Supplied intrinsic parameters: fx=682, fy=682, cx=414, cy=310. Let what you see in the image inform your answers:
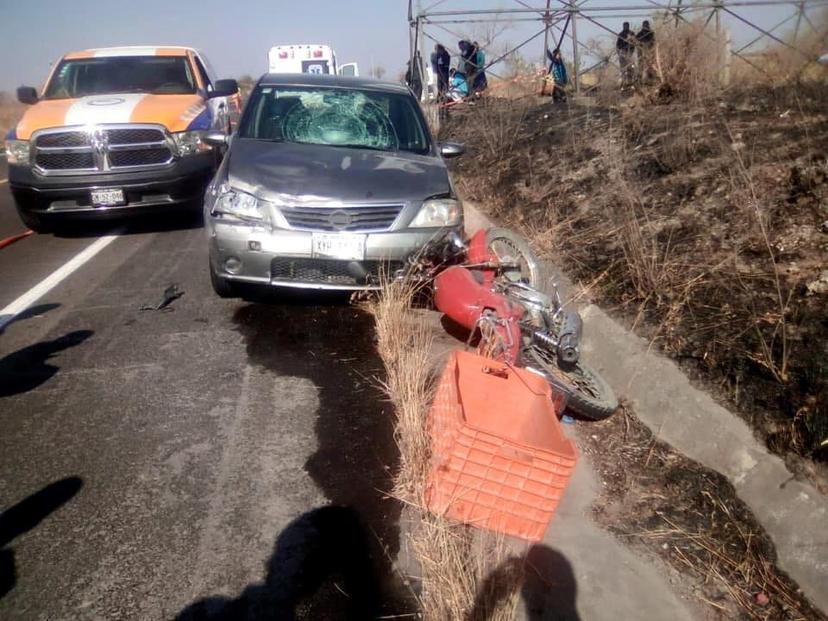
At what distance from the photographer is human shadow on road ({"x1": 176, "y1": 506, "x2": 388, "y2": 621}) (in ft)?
7.95

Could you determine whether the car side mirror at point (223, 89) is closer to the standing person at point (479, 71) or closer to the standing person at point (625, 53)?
the standing person at point (625, 53)

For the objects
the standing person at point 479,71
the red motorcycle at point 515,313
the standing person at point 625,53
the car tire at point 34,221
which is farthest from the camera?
the standing person at point 479,71

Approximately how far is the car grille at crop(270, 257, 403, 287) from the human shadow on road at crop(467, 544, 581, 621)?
249cm

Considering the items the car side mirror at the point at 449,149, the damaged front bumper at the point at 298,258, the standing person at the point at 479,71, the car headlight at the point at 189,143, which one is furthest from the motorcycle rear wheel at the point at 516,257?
the standing person at the point at 479,71

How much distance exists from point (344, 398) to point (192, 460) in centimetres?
100

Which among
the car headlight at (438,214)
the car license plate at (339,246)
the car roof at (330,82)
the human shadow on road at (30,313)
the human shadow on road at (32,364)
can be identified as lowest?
the human shadow on road at (30,313)

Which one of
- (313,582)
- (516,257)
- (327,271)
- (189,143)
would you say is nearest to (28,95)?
(189,143)

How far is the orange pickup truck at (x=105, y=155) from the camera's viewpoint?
697cm

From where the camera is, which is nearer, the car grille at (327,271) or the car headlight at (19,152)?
the car grille at (327,271)

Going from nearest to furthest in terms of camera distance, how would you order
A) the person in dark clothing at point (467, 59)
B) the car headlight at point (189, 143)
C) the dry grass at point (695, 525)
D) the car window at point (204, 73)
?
1. the dry grass at point (695, 525)
2. the car headlight at point (189, 143)
3. the car window at point (204, 73)
4. the person in dark clothing at point (467, 59)

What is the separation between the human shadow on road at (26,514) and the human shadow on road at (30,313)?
234 centimetres

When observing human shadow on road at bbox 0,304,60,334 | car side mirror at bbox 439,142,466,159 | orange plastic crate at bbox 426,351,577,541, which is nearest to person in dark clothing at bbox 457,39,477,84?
car side mirror at bbox 439,142,466,159

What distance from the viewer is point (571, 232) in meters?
6.16

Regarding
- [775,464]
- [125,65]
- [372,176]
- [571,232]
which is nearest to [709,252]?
[571,232]
